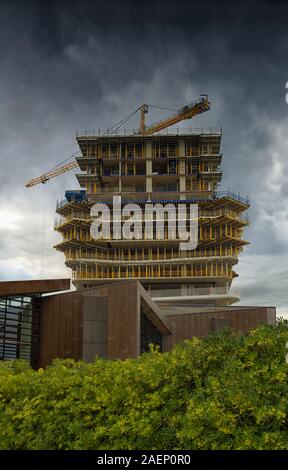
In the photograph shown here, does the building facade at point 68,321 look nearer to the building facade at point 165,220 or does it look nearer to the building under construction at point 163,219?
the building under construction at point 163,219

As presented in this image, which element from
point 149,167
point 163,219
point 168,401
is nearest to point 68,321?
point 168,401

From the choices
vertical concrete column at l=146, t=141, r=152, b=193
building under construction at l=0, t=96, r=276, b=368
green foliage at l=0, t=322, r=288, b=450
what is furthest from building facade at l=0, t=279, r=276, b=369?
vertical concrete column at l=146, t=141, r=152, b=193

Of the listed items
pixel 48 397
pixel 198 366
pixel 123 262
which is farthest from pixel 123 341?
pixel 123 262

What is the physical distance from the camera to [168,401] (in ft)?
30.8

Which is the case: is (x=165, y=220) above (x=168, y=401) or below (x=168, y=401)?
above

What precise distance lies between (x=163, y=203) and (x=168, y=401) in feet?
248

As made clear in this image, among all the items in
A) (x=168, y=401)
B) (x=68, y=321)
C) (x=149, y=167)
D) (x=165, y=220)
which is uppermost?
(x=149, y=167)

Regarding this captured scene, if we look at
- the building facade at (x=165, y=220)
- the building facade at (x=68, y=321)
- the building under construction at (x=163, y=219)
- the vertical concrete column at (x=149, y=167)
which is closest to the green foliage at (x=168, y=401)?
the building facade at (x=68, y=321)

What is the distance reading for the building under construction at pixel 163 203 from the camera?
81688mm

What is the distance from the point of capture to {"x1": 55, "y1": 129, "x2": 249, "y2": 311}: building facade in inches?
3216

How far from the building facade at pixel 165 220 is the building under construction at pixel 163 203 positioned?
0.16m

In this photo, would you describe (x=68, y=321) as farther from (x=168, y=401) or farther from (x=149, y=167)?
(x=149, y=167)

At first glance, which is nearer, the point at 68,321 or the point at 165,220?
the point at 68,321

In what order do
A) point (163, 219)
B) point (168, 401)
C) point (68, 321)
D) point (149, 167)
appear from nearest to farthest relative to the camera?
point (168, 401) → point (68, 321) → point (163, 219) → point (149, 167)
